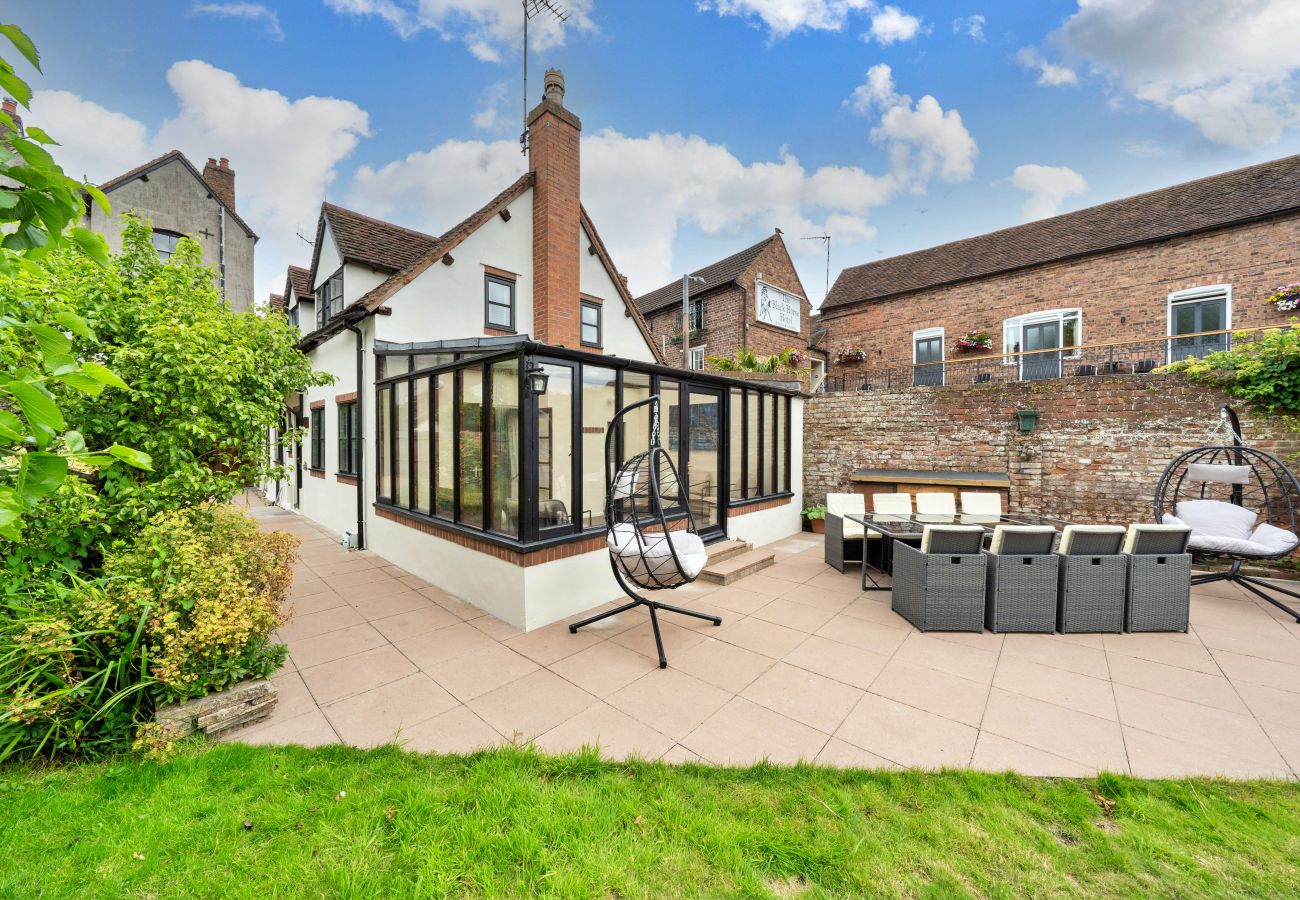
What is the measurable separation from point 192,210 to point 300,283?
26.5ft

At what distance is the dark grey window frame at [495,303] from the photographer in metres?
8.98

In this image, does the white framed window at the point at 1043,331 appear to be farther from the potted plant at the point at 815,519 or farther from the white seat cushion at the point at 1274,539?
the white seat cushion at the point at 1274,539

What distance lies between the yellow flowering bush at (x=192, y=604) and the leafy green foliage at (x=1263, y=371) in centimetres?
1107

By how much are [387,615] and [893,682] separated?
15.4ft

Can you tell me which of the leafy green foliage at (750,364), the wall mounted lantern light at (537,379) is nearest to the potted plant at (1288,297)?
the leafy green foliage at (750,364)

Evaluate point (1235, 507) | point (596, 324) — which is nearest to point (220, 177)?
point (596, 324)

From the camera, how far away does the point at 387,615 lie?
16.4ft

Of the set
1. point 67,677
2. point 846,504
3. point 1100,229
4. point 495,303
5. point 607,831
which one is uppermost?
point 1100,229

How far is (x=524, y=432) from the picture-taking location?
4.60 metres

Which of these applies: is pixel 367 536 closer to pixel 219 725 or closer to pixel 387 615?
pixel 387 615

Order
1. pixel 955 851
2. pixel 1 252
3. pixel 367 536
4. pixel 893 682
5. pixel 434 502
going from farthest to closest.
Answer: pixel 367 536 → pixel 434 502 → pixel 893 682 → pixel 955 851 → pixel 1 252

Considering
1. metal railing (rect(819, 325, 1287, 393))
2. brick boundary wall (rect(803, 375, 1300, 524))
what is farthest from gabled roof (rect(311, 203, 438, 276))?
metal railing (rect(819, 325, 1287, 393))

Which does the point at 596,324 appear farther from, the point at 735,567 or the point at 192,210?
the point at 192,210

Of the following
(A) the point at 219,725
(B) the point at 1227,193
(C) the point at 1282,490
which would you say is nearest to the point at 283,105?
(A) the point at 219,725
